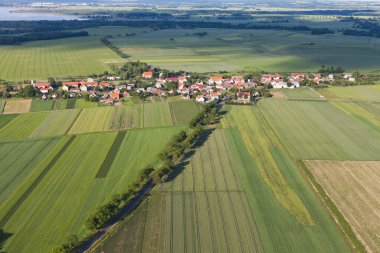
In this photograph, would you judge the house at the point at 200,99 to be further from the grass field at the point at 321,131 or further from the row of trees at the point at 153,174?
the grass field at the point at 321,131

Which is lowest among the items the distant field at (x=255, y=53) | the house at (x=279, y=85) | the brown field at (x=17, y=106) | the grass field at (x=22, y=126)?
the grass field at (x=22, y=126)

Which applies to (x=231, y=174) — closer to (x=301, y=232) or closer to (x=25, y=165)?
(x=301, y=232)

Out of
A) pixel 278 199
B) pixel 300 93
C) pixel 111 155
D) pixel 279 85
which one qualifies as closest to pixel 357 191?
pixel 278 199

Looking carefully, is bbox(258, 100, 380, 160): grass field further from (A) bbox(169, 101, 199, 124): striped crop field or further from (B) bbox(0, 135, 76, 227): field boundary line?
(B) bbox(0, 135, 76, 227): field boundary line

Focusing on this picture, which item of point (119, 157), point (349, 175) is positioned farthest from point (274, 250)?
point (119, 157)

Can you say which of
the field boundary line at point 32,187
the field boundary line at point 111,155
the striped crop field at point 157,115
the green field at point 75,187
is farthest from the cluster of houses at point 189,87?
the field boundary line at point 32,187

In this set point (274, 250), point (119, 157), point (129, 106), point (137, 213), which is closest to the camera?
point (274, 250)
